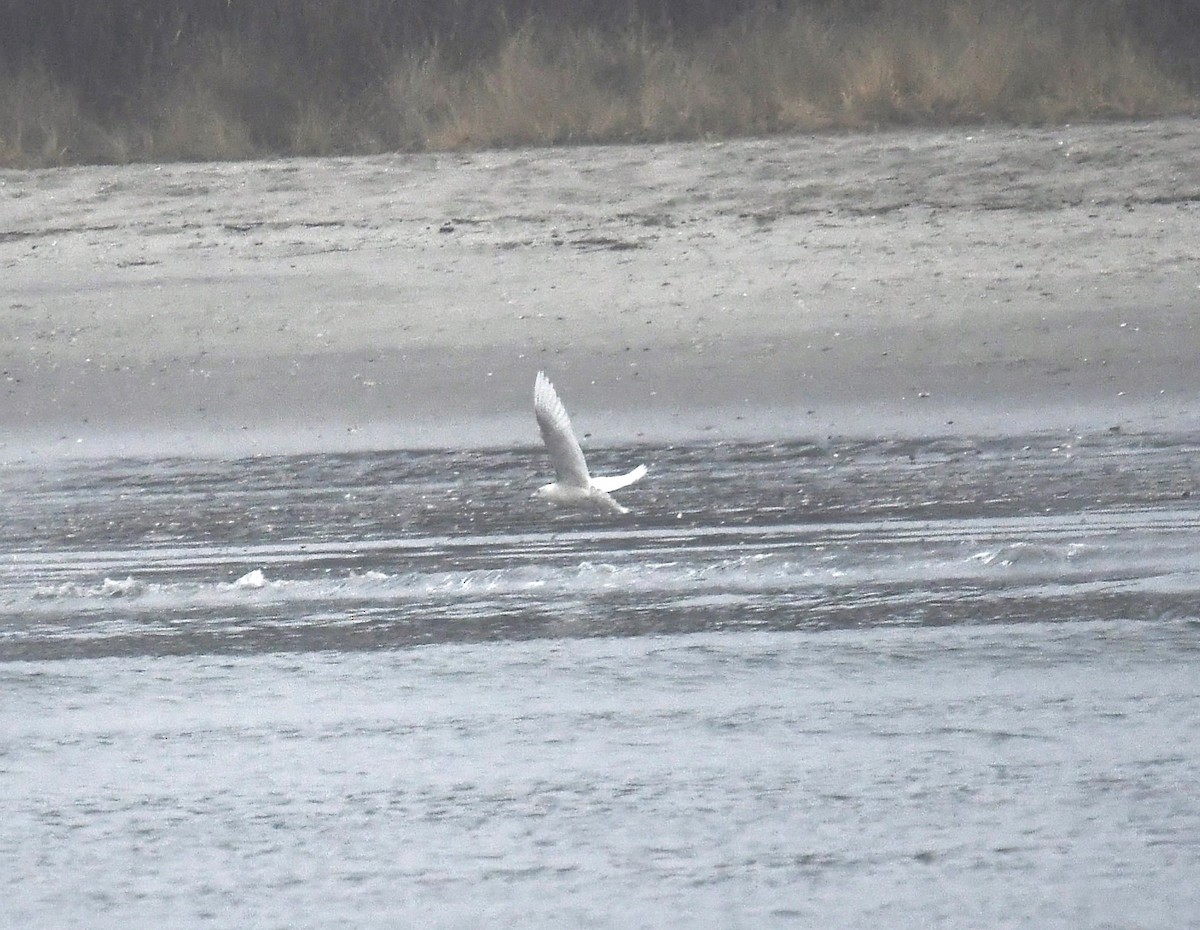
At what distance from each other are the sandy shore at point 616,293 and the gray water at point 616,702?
1.31 m

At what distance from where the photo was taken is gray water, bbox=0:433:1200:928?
16.2ft

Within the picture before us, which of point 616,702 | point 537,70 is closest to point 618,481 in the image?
point 616,702

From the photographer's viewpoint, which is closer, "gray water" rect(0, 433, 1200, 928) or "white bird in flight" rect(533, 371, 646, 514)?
"gray water" rect(0, 433, 1200, 928)

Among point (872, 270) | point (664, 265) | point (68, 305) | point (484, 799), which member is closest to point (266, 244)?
point (68, 305)

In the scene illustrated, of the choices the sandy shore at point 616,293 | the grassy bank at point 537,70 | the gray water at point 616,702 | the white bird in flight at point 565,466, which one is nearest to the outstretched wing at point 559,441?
the white bird in flight at point 565,466

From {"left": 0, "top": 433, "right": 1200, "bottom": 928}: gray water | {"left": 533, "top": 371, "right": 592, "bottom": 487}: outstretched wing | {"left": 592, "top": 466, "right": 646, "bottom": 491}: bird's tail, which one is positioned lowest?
{"left": 0, "top": 433, "right": 1200, "bottom": 928}: gray water

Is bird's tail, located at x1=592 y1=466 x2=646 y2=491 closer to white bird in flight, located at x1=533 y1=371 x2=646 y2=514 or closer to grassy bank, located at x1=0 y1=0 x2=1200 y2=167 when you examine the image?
white bird in flight, located at x1=533 y1=371 x2=646 y2=514

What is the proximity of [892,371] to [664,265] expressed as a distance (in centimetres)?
166

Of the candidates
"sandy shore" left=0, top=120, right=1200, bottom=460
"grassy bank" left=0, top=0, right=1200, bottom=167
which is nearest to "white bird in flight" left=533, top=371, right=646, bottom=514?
"sandy shore" left=0, top=120, right=1200, bottom=460

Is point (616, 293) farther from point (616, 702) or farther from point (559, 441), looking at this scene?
point (616, 702)

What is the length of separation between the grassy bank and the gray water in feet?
17.4

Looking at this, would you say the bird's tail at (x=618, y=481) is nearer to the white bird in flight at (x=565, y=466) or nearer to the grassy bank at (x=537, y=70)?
the white bird in flight at (x=565, y=466)

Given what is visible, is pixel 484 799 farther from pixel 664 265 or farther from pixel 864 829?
pixel 664 265

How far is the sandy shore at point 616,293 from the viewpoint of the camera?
10344 millimetres
